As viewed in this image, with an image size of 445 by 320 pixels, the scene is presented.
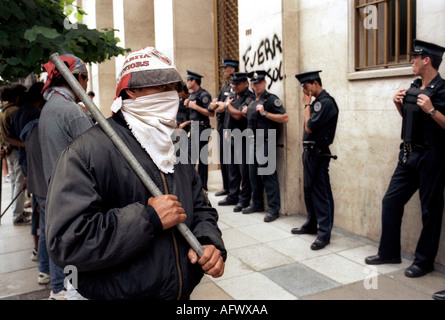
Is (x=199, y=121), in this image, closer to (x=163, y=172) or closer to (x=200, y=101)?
(x=200, y=101)

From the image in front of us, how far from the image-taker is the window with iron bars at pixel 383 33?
4867mm

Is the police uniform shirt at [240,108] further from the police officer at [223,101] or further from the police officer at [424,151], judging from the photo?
the police officer at [424,151]

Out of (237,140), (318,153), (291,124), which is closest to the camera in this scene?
(318,153)

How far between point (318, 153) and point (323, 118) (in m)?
0.44

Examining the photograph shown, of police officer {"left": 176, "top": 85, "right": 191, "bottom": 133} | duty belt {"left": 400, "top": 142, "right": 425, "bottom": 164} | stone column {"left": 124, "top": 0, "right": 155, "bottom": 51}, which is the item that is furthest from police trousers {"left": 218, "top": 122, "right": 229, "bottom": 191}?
stone column {"left": 124, "top": 0, "right": 155, "bottom": 51}

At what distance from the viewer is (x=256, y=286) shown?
4270mm

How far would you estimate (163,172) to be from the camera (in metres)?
1.93

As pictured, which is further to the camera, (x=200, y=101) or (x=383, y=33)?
(x=200, y=101)

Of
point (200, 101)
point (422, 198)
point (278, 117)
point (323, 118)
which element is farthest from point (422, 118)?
point (200, 101)

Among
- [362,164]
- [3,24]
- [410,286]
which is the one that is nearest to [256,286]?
[410,286]

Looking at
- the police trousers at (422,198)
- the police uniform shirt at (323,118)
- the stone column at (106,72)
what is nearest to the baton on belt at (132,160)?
the police trousers at (422,198)

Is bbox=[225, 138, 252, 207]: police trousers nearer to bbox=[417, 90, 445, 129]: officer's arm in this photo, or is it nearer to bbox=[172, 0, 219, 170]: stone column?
bbox=[172, 0, 219, 170]: stone column

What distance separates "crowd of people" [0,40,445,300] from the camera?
1688 mm

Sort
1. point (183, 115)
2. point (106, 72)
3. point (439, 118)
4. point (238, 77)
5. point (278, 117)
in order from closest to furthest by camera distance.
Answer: point (439, 118) < point (278, 117) < point (238, 77) < point (183, 115) < point (106, 72)
